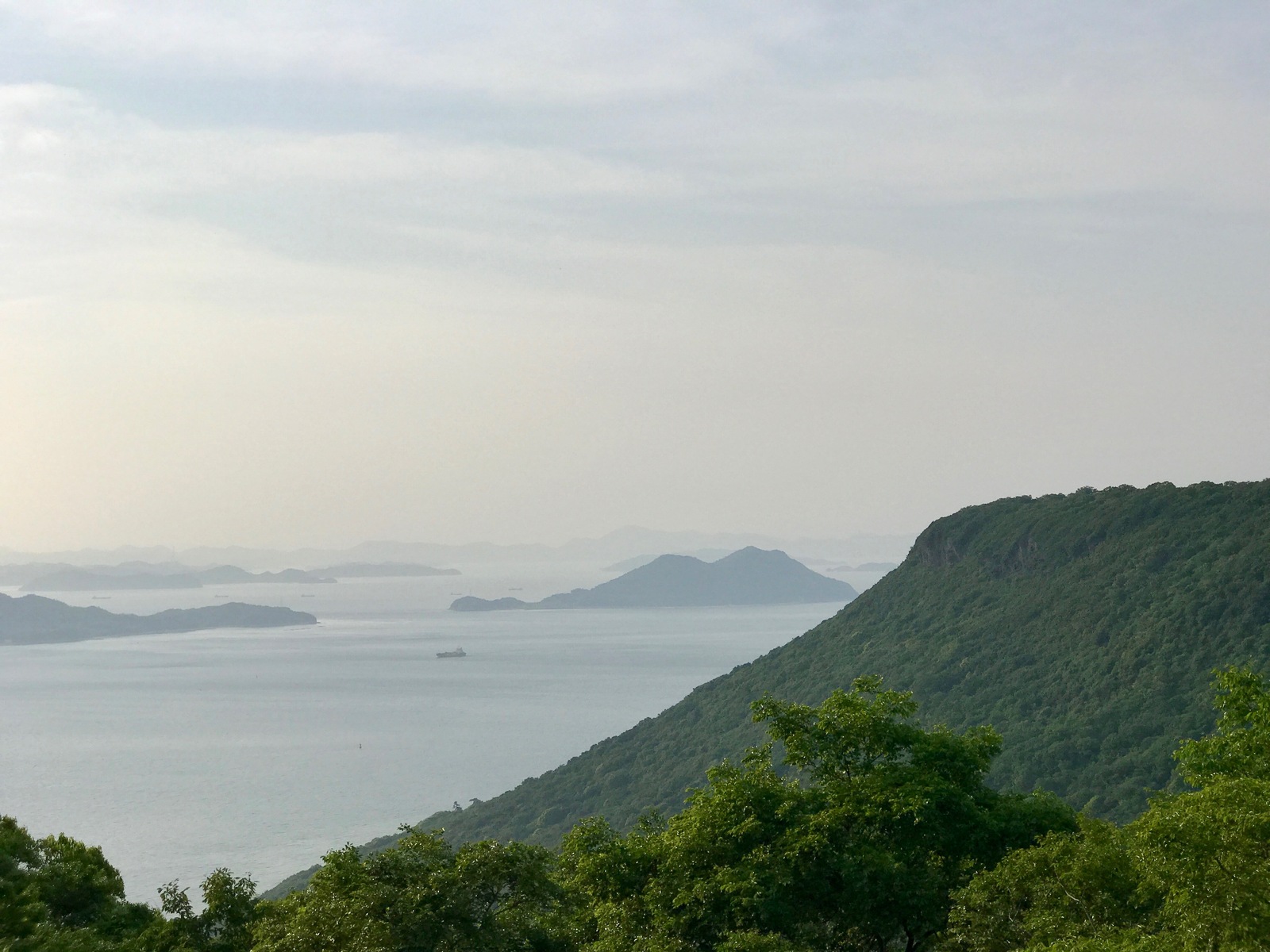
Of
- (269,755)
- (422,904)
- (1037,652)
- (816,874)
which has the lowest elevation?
(269,755)

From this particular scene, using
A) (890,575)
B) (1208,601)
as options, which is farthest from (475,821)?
(1208,601)

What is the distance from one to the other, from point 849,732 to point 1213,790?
8171 mm

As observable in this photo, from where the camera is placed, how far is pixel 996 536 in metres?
87.5

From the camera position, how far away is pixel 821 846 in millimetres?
18734

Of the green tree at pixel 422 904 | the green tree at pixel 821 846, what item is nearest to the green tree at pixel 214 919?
the green tree at pixel 422 904

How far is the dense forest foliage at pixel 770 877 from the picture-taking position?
16.6 metres

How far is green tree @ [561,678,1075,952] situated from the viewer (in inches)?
711

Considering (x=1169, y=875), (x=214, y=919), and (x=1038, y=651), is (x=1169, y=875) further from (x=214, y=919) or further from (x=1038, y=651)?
(x=1038, y=651)

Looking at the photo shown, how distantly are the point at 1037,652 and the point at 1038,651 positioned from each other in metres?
0.07

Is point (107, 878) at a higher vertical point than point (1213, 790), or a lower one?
lower

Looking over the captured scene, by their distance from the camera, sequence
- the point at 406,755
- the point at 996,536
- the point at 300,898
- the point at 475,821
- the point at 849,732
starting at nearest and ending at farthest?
the point at 300,898 → the point at 849,732 → the point at 475,821 → the point at 996,536 → the point at 406,755

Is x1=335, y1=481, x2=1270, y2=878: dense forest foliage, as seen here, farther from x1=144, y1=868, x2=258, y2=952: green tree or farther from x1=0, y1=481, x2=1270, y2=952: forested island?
x1=144, y1=868, x2=258, y2=952: green tree

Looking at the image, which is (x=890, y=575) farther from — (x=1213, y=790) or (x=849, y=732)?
(x=1213, y=790)

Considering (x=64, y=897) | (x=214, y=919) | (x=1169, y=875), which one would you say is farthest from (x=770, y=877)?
(x=64, y=897)
